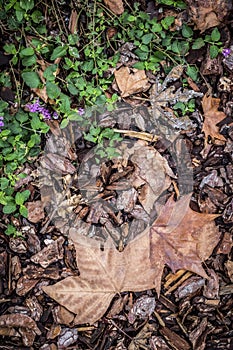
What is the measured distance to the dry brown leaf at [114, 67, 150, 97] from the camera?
1.92m

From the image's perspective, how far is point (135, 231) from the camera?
1.92 meters

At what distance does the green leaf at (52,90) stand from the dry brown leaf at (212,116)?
1.97ft

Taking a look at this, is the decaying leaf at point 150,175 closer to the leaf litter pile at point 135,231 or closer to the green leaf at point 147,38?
the leaf litter pile at point 135,231

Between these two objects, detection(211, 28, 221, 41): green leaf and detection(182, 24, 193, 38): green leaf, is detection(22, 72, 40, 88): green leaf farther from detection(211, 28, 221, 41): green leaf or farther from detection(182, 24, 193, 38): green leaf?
detection(211, 28, 221, 41): green leaf

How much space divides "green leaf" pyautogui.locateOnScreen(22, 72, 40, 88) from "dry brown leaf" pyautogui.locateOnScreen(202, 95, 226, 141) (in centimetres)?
68

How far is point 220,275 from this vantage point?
192cm

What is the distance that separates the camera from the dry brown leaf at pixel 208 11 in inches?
73.9

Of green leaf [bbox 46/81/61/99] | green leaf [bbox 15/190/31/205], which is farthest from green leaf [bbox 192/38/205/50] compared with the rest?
green leaf [bbox 15/190/31/205]

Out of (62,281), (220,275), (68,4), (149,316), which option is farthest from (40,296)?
(68,4)

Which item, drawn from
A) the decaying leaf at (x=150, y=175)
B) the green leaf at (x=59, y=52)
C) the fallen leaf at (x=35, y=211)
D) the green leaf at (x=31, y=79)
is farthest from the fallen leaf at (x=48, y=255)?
the green leaf at (x=59, y=52)

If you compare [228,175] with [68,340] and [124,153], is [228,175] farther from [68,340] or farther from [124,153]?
[68,340]

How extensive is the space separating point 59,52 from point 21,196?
0.59 metres

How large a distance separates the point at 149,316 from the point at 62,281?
380mm

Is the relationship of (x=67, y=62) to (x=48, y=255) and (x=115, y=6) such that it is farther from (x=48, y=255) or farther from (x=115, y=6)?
(x=48, y=255)
